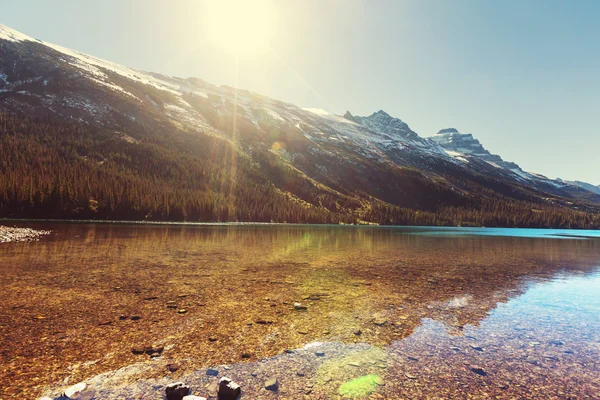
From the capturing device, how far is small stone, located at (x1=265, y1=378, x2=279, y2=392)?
7.81 metres

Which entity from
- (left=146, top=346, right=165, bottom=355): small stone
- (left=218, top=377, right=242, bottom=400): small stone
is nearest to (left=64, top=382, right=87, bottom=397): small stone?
(left=146, top=346, right=165, bottom=355): small stone

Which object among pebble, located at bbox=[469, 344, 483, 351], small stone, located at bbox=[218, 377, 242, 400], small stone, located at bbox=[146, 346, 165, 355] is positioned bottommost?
pebble, located at bbox=[469, 344, 483, 351]

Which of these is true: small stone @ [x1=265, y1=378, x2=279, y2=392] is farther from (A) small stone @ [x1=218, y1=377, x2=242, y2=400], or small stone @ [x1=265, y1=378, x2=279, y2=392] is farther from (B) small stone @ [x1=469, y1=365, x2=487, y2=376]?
(B) small stone @ [x1=469, y1=365, x2=487, y2=376]

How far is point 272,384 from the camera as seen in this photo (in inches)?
315

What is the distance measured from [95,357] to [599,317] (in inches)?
852

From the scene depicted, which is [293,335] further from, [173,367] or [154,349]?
[154,349]

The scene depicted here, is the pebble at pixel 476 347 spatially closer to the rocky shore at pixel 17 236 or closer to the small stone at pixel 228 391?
the small stone at pixel 228 391

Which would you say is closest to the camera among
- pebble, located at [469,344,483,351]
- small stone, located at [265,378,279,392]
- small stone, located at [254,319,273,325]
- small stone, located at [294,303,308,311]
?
small stone, located at [265,378,279,392]

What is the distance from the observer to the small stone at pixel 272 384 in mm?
7809

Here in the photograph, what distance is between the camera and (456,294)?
19.0 meters

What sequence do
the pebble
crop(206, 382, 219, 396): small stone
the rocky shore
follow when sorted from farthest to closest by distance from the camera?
1. the rocky shore
2. the pebble
3. crop(206, 382, 219, 396): small stone

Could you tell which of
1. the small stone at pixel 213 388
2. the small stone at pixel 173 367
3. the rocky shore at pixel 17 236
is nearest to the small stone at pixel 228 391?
the small stone at pixel 213 388

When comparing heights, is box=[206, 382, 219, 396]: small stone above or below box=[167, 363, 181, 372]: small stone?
above

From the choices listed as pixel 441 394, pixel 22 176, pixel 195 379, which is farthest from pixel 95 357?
A: pixel 22 176
